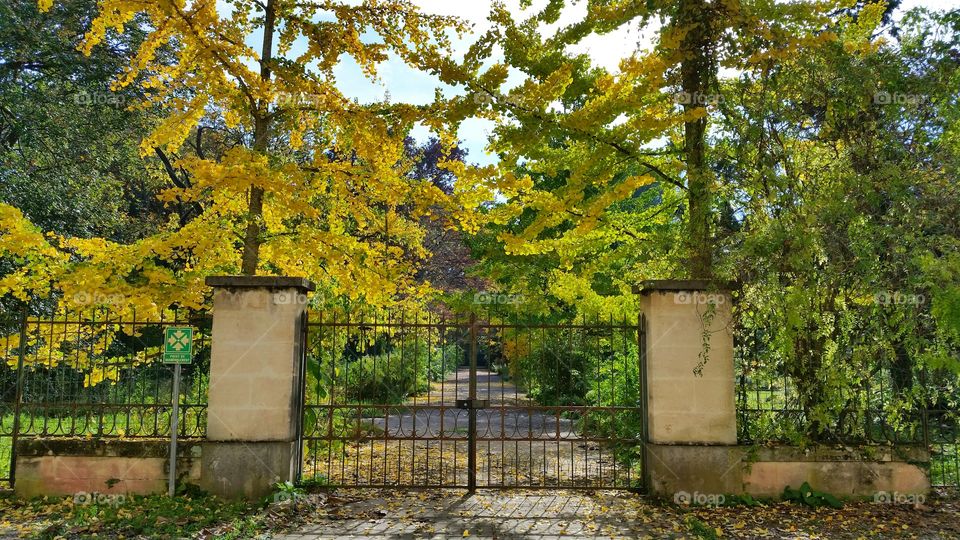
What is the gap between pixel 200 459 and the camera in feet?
21.5

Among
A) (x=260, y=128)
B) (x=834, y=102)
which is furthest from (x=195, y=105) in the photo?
(x=834, y=102)

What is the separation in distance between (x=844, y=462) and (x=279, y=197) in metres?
7.01

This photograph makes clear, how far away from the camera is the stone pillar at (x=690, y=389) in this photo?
6520 millimetres
